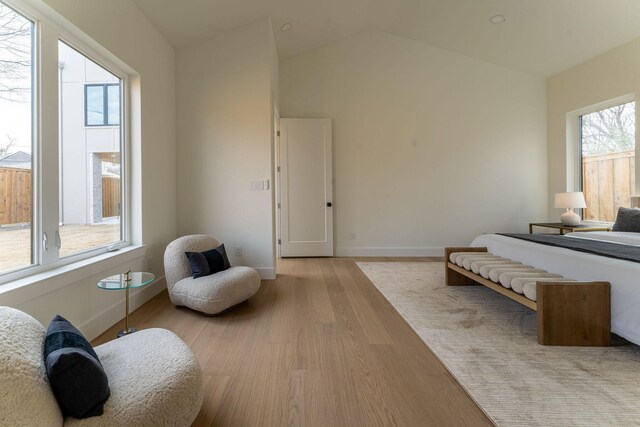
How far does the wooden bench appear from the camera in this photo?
1987mm

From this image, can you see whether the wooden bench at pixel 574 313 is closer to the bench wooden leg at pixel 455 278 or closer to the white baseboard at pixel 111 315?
the bench wooden leg at pixel 455 278

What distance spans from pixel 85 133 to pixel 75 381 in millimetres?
2146

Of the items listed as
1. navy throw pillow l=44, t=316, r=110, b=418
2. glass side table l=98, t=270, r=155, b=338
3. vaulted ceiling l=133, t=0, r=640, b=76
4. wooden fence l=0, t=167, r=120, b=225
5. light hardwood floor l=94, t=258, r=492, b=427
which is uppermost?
vaulted ceiling l=133, t=0, r=640, b=76

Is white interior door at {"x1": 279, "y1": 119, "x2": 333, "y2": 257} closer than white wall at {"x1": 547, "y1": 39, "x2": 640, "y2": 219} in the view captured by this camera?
No

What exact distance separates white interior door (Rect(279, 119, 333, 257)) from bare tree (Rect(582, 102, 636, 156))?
13.0ft

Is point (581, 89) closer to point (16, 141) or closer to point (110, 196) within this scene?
point (110, 196)

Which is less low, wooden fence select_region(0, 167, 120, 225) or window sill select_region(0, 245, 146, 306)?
wooden fence select_region(0, 167, 120, 225)

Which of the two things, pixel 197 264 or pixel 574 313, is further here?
pixel 197 264

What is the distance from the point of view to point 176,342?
1496 millimetres

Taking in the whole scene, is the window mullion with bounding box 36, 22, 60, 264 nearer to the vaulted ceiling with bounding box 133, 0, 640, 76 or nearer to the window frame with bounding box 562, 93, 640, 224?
the vaulted ceiling with bounding box 133, 0, 640, 76

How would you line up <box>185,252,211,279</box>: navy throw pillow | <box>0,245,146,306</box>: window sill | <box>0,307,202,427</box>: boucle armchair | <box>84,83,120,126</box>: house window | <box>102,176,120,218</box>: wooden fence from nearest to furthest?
<box>0,307,202,427</box>: boucle armchair < <box>0,245,146,306</box>: window sill < <box>84,83,120,126</box>: house window < <box>102,176,120,218</box>: wooden fence < <box>185,252,211,279</box>: navy throw pillow

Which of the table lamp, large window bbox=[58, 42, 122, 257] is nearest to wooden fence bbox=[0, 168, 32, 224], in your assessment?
large window bbox=[58, 42, 122, 257]

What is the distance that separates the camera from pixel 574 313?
2.02 metres

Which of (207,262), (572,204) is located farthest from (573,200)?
(207,262)
